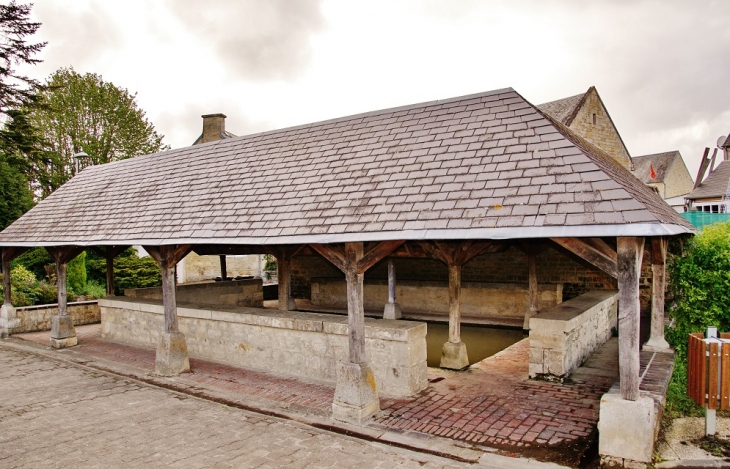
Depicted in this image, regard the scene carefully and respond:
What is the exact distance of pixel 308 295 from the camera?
17.7 m

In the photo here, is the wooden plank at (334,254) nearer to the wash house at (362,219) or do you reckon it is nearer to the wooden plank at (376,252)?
the wash house at (362,219)

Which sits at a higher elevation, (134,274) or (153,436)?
(134,274)

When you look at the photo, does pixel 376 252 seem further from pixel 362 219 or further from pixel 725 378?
pixel 725 378

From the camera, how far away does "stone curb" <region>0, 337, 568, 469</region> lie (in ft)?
13.9

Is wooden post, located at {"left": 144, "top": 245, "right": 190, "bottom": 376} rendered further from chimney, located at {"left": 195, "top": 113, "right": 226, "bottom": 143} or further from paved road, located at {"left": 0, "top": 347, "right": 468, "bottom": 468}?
chimney, located at {"left": 195, "top": 113, "right": 226, "bottom": 143}

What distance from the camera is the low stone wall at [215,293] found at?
11916mm

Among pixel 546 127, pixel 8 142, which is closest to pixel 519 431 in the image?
pixel 546 127

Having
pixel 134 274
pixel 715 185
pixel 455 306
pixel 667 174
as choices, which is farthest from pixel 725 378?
pixel 667 174

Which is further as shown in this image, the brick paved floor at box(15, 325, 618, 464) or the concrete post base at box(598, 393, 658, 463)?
the brick paved floor at box(15, 325, 618, 464)

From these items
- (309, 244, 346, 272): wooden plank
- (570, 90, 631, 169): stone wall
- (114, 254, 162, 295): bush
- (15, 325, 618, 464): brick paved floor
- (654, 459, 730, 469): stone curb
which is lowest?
(15, 325, 618, 464): brick paved floor

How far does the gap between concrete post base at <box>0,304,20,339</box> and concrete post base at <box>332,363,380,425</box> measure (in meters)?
10.3

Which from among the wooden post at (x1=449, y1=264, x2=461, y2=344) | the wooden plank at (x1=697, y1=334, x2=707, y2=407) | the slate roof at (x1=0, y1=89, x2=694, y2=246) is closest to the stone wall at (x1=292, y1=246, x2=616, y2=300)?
the wooden post at (x1=449, y1=264, x2=461, y2=344)

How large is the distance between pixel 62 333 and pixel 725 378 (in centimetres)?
1134

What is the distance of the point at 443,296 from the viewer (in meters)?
13.5
